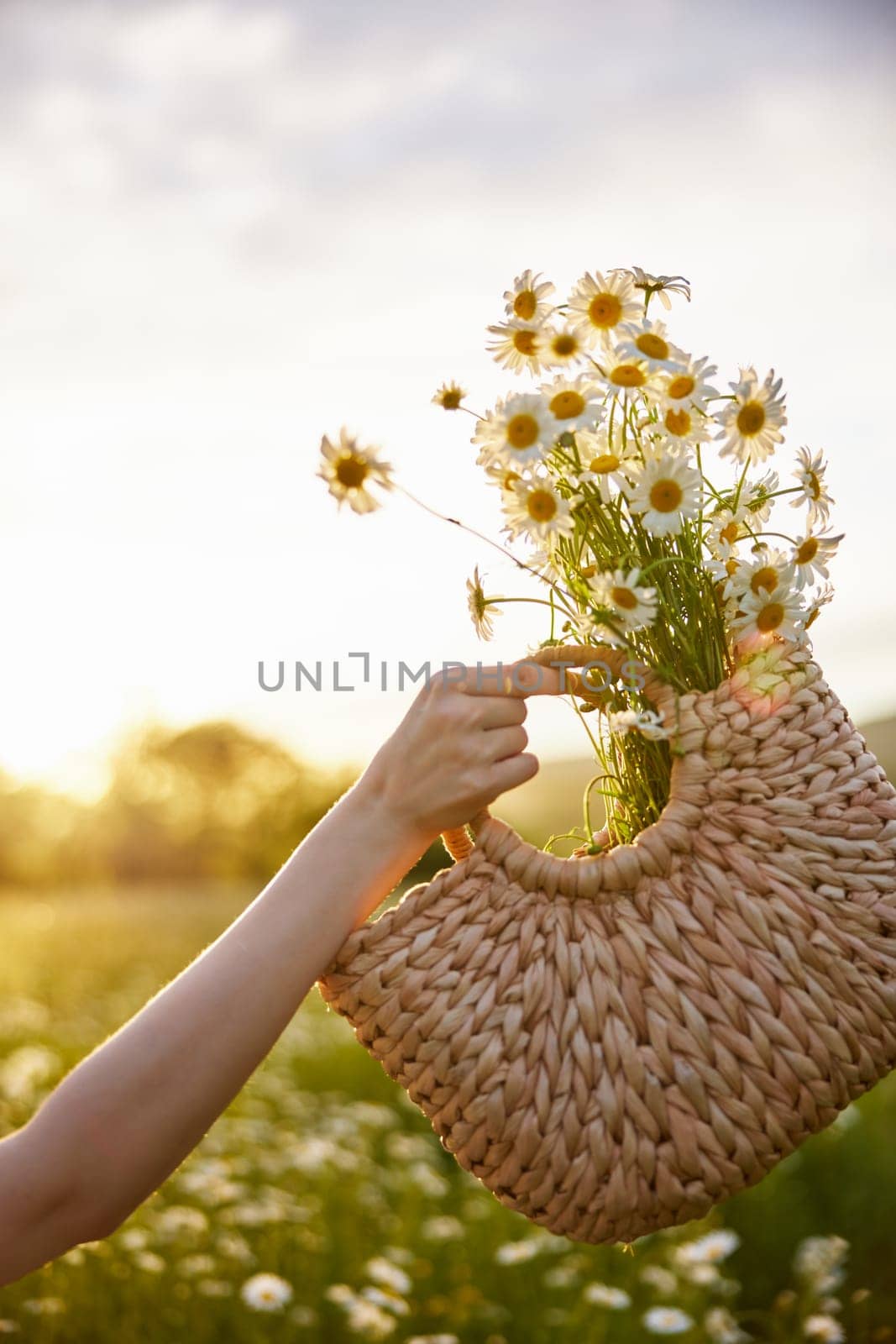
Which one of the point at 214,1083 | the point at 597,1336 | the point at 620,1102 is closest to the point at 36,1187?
the point at 214,1083

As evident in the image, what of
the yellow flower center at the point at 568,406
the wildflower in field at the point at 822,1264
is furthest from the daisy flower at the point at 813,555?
the wildflower in field at the point at 822,1264

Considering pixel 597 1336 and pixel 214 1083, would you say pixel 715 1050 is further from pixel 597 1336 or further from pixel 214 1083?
pixel 597 1336

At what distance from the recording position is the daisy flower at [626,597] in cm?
98

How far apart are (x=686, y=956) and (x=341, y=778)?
39.2 feet

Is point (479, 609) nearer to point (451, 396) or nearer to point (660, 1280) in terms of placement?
point (451, 396)

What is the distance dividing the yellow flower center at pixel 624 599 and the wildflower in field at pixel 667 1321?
1.80m

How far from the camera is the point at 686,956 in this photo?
36.9 inches

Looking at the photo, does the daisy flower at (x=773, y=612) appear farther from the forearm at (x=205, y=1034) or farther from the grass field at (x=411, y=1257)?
the grass field at (x=411, y=1257)

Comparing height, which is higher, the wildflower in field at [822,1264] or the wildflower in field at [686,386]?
the wildflower in field at [686,386]

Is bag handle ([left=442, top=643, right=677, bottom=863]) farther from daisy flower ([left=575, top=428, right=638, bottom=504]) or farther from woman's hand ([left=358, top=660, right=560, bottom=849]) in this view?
daisy flower ([left=575, top=428, right=638, bottom=504])

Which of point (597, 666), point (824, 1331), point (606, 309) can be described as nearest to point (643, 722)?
point (597, 666)

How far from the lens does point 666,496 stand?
1.01 meters

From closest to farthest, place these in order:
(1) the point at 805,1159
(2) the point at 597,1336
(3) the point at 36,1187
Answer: (3) the point at 36,1187, (2) the point at 597,1336, (1) the point at 805,1159

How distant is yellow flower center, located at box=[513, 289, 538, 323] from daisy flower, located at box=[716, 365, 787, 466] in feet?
0.69
